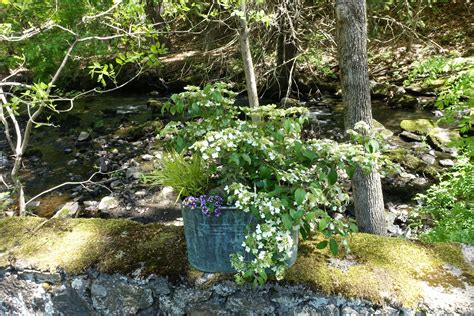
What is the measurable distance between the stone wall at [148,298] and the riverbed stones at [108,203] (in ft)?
12.7

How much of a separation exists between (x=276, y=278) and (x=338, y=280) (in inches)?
12.4

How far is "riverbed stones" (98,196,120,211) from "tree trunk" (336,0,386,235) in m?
3.87

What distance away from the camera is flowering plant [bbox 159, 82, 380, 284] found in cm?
179

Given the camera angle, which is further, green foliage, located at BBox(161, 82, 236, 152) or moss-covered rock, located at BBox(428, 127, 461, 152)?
moss-covered rock, located at BBox(428, 127, 461, 152)

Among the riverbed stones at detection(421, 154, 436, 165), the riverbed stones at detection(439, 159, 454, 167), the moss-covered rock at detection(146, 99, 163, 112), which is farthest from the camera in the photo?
the moss-covered rock at detection(146, 99, 163, 112)

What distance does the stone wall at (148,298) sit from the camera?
198 cm

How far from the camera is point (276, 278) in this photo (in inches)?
76.8

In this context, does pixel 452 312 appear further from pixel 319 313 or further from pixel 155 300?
pixel 155 300

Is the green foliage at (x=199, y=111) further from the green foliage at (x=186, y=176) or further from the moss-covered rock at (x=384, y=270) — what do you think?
the moss-covered rock at (x=384, y=270)

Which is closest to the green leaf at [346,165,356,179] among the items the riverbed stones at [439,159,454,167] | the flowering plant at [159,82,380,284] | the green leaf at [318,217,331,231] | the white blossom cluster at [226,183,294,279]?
the flowering plant at [159,82,380,284]

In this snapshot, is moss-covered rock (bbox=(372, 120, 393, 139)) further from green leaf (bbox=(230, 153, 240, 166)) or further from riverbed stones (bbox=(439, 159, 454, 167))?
green leaf (bbox=(230, 153, 240, 166))

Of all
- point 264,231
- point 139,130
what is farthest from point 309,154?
point 139,130

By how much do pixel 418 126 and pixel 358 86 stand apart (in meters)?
5.09

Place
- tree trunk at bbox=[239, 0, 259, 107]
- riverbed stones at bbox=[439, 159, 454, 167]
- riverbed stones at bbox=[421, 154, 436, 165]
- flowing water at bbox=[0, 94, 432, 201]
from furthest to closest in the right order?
1. flowing water at bbox=[0, 94, 432, 201]
2. riverbed stones at bbox=[421, 154, 436, 165]
3. riverbed stones at bbox=[439, 159, 454, 167]
4. tree trunk at bbox=[239, 0, 259, 107]
